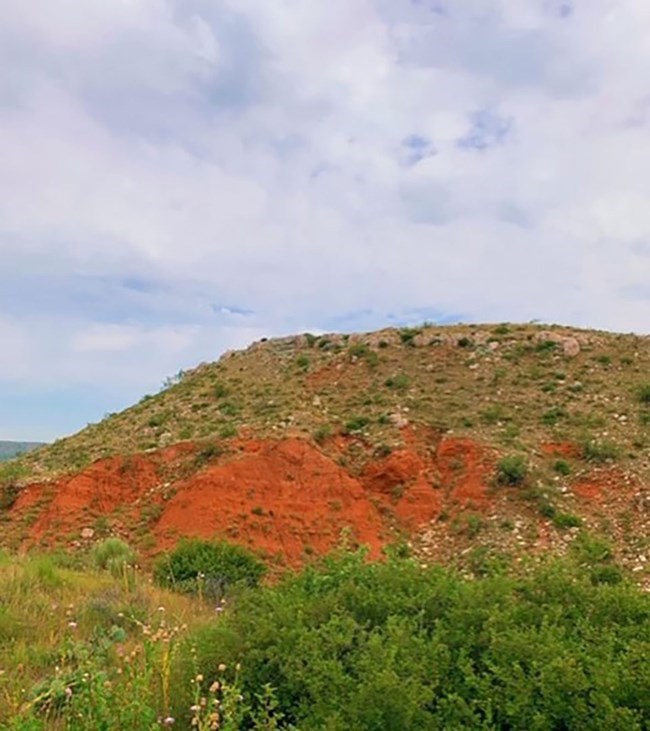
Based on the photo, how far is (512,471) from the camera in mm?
16047

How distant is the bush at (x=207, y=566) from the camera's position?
10.1 meters

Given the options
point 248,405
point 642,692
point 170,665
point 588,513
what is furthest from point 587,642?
point 248,405

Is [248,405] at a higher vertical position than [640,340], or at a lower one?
lower

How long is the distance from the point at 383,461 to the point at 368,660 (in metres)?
14.4

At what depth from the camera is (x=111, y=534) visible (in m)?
14.7

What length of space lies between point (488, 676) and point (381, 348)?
72.4 feet

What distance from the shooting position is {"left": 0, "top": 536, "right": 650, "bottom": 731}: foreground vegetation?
3240 millimetres

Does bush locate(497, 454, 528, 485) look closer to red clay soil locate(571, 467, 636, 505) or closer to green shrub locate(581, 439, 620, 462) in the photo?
red clay soil locate(571, 467, 636, 505)

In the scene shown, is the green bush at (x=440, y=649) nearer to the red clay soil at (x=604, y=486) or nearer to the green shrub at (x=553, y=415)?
the red clay soil at (x=604, y=486)

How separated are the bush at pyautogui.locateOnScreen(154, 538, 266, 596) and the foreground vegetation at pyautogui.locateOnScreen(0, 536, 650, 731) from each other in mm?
4280

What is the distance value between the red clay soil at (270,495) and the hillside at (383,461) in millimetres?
44

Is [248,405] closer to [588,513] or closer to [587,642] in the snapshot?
[588,513]

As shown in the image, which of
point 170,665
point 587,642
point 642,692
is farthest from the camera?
point 170,665

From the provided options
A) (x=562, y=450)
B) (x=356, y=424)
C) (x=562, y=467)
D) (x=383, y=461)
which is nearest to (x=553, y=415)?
(x=562, y=450)
